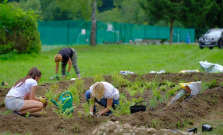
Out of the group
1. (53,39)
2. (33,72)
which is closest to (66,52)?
(33,72)

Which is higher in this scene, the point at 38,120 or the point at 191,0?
the point at 191,0

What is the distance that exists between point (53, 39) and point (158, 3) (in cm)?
1212

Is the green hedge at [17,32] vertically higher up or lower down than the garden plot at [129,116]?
higher up

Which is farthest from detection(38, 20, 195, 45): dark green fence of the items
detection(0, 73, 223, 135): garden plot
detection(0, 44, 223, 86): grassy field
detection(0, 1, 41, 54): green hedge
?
detection(0, 73, 223, 135): garden plot

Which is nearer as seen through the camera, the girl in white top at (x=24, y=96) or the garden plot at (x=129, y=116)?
the garden plot at (x=129, y=116)

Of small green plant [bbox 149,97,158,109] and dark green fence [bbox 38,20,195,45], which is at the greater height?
dark green fence [bbox 38,20,195,45]

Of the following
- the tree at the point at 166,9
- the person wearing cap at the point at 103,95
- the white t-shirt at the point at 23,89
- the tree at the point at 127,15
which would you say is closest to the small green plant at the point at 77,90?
the person wearing cap at the point at 103,95

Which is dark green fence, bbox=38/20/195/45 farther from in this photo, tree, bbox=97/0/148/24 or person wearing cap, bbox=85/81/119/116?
person wearing cap, bbox=85/81/119/116

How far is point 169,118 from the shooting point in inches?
215

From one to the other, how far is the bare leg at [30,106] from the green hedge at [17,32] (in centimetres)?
1178

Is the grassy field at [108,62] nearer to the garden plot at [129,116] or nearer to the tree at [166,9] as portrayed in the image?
the garden plot at [129,116]

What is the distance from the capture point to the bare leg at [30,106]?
613 centimetres

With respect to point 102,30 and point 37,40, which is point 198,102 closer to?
point 37,40

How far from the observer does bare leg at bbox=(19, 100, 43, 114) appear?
6.13 m
